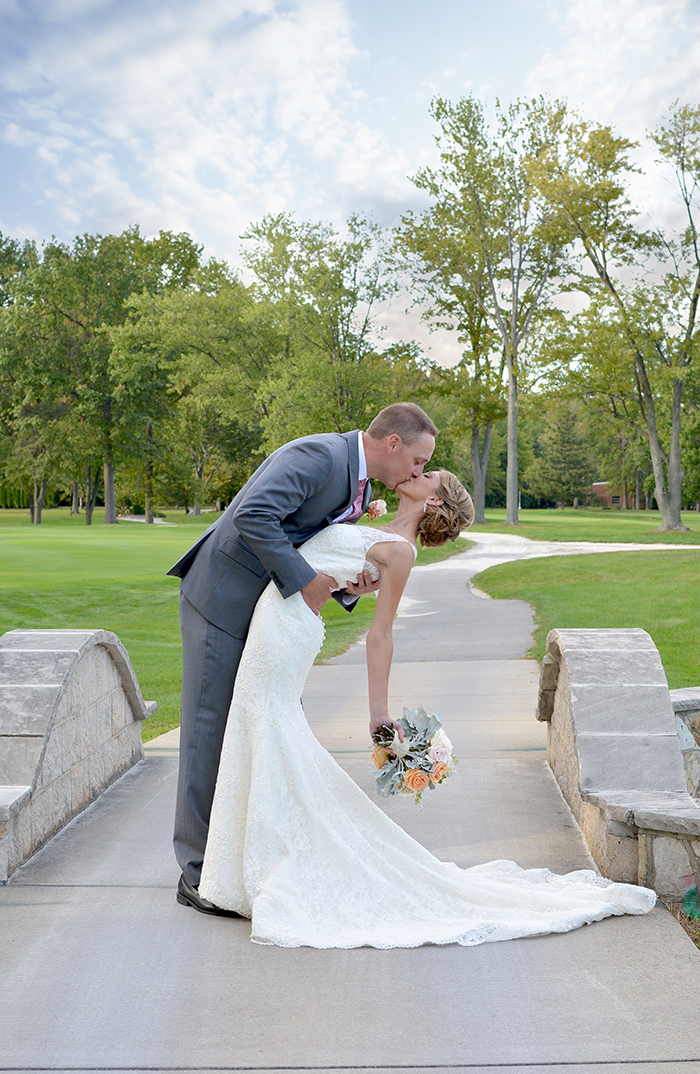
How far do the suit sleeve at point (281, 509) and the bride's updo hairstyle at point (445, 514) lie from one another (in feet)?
1.66

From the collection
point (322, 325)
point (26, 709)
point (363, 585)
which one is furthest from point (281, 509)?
point (322, 325)

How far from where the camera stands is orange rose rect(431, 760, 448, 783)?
11.9ft

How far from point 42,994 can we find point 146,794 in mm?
2285

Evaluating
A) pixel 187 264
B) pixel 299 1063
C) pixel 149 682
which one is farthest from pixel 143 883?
pixel 187 264

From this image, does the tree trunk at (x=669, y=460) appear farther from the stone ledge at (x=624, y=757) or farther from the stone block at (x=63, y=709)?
the stone block at (x=63, y=709)

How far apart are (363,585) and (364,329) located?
39869 mm

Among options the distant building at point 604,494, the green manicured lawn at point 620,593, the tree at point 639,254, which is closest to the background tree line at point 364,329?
the tree at point 639,254

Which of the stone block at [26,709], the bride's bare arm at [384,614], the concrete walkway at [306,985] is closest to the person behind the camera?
the concrete walkway at [306,985]

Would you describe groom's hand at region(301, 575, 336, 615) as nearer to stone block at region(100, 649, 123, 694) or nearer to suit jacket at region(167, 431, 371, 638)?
suit jacket at region(167, 431, 371, 638)

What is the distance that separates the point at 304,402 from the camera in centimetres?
3897

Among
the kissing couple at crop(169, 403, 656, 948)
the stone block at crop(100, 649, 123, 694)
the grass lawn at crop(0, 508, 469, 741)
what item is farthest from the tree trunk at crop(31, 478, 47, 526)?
the kissing couple at crop(169, 403, 656, 948)

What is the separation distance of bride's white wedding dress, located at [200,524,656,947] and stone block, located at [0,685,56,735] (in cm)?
113

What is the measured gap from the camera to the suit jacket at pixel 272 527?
3.36m

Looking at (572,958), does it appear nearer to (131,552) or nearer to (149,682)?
(149,682)
